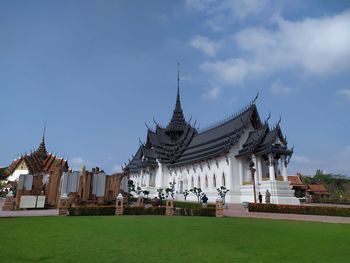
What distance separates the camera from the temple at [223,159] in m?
26.5

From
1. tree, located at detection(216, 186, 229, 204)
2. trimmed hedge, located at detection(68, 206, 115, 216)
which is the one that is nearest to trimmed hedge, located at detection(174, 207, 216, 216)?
trimmed hedge, located at detection(68, 206, 115, 216)

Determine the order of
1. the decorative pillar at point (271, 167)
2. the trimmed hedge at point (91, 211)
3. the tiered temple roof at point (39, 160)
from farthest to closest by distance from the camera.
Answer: the tiered temple roof at point (39, 160) < the decorative pillar at point (271, 167) < the trimmed hedge at point (91, 211)

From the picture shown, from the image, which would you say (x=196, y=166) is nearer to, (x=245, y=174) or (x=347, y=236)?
(x=245, y=174)

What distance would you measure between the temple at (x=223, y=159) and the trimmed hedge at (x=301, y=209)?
463 centimetres

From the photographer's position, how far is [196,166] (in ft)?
120

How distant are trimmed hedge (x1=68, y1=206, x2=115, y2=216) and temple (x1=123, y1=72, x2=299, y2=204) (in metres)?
13.1

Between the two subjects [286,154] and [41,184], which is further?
[286,154]

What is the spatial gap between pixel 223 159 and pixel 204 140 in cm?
762

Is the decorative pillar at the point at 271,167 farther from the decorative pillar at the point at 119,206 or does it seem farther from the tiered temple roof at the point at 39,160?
the tiered temple roof at the point at 39,160

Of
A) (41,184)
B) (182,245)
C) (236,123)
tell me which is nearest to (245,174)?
(236,123)

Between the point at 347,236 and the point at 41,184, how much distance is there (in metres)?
19.1

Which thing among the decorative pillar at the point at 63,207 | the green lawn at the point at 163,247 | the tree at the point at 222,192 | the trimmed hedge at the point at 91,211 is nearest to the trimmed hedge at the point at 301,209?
the tree at the point at 222,192

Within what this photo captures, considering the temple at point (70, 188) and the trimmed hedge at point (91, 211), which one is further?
the temple at point (70, 188)

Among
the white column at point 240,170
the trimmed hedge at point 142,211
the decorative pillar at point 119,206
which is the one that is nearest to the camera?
the decorative pillar at point 119,206
